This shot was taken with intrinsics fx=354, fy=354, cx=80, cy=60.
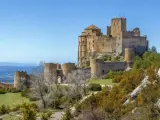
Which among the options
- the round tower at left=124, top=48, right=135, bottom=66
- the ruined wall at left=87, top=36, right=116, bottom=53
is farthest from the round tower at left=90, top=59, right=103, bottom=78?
the ruined wall at left=87, top=36, right=116, bottom=53

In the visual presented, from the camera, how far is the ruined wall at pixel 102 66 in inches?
2194

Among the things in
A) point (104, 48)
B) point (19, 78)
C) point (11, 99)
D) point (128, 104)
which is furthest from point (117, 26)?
point (128, 104)

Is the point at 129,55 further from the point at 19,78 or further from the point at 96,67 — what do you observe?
the point at 19,78

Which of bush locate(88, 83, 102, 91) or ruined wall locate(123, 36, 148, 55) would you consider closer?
bush locate(88, 83, 102, 91)

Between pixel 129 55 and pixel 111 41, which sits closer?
pixel 129 55

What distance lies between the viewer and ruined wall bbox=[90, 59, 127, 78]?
5573 centimetres

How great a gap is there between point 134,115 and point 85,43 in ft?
147

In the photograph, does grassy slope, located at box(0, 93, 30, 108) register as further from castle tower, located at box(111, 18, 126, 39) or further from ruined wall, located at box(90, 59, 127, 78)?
castle tower, located at box(111, 18, 126, 39)

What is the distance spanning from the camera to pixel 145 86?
27.5 m

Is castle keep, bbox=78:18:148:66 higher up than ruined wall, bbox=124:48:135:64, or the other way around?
castle keep, bbox=78:18:148:66

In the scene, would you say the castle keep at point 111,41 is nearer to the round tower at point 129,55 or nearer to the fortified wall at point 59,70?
the round tower at point 129,55

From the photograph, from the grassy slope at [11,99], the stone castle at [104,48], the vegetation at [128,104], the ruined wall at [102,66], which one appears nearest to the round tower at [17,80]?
the stone castle at [104,48]

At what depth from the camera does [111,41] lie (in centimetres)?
6316

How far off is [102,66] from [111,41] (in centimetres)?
835
